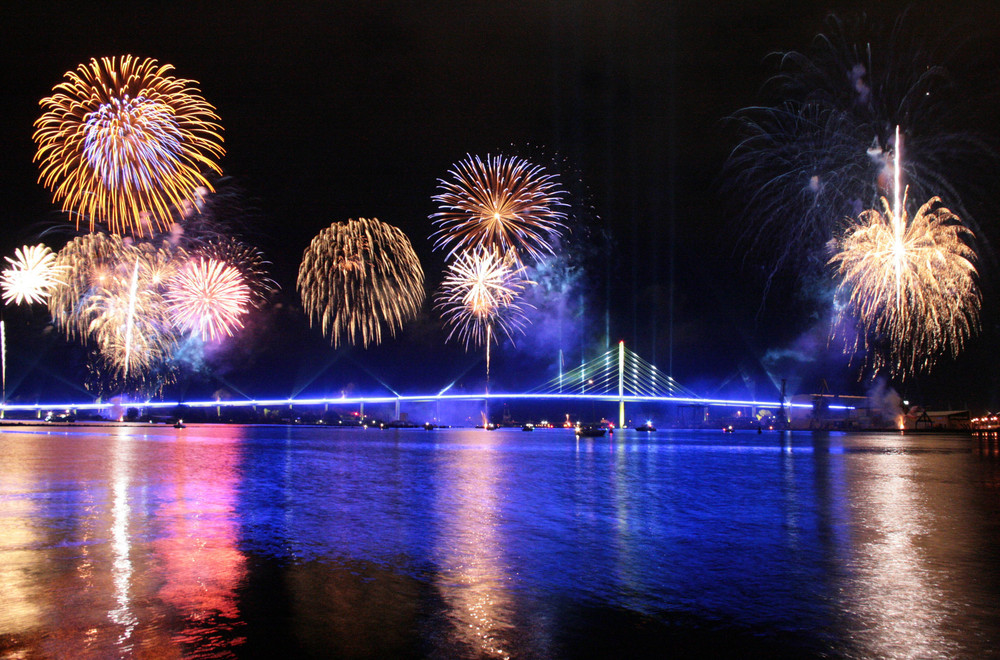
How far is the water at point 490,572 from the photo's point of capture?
836cm

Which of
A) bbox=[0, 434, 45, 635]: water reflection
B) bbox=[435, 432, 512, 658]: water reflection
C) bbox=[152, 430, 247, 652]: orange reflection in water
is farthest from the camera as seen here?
bbox=[0, 434, 45, 635]: water reflection

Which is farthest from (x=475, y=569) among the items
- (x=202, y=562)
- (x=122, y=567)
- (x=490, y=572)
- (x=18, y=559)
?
(x=18, y=559)

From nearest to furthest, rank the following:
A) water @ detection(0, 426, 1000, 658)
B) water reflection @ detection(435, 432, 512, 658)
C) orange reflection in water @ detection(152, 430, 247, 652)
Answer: water @ detection(0, 426, 1000, 658) < water reflection @ detection(435, 432, 512, 658) < orange reflection in water @ detection(152, 430, 247, 652)

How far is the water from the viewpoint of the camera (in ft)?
27.4

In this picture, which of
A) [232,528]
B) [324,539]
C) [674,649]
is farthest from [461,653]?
[232,528]

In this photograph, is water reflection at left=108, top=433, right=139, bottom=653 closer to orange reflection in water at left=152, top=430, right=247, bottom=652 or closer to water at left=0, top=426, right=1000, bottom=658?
water at left=0, top=426, right=1000, bottom=658

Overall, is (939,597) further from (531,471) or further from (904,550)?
(531,471)

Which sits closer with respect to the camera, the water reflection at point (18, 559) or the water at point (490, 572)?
the water at point (490, 572)

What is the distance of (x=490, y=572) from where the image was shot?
1191 cm

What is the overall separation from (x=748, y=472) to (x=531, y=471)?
34.1 ft

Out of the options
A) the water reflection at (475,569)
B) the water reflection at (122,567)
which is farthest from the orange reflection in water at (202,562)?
the water reflection at (475,569)

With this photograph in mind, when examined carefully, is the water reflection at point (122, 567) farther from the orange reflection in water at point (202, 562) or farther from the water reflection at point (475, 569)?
the water reflection at point (475, 569)

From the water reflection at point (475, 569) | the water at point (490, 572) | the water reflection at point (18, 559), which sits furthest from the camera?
the water reflection at point (18, 559)

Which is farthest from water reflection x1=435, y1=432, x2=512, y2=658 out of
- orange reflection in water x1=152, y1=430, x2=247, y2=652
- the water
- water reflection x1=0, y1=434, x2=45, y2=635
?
water reflection x1=0, y1=434, x2=45, y2=635
